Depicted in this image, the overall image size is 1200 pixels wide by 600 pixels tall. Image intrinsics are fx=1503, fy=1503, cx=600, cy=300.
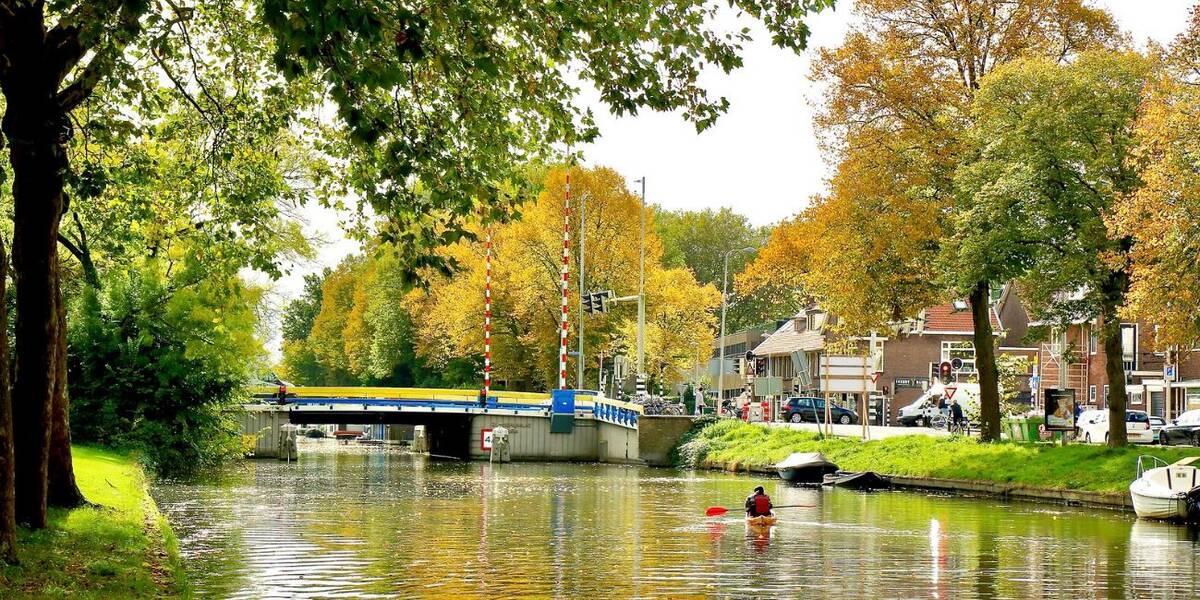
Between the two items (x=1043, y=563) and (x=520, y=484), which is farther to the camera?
(x=520, y=484)

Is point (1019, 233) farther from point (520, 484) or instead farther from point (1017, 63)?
point (520, 484)

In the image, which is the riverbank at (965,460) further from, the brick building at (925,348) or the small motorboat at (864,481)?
the brick building at (925,348)

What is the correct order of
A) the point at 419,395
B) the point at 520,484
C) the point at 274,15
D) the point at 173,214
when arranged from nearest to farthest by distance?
1. the point at 274,15
2. the point at 173,214
3. the point at 520,484
4. the point at 419,395

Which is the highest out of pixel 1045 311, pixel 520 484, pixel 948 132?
pixel 948 132

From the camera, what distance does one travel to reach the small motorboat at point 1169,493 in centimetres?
3009

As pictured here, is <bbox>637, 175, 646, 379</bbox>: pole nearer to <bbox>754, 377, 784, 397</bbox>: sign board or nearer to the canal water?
<bbox>754, 377, 784, 397</bbox>: sign board

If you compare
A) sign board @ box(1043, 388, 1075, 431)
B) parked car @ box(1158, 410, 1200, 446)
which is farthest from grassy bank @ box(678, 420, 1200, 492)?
parked car @ box(1158, 410, 1200, 446)

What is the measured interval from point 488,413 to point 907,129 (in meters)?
27.9

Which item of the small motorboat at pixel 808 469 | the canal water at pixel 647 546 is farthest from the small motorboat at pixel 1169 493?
the small motorboat at pixel 808 469

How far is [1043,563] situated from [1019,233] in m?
17.2

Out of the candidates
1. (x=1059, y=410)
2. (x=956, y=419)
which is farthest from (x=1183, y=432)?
(x=1059, y=410)

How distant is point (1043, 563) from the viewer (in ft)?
73.0

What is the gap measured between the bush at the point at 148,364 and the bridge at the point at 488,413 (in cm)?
2288

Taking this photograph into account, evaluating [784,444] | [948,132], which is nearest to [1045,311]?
[948,132]
